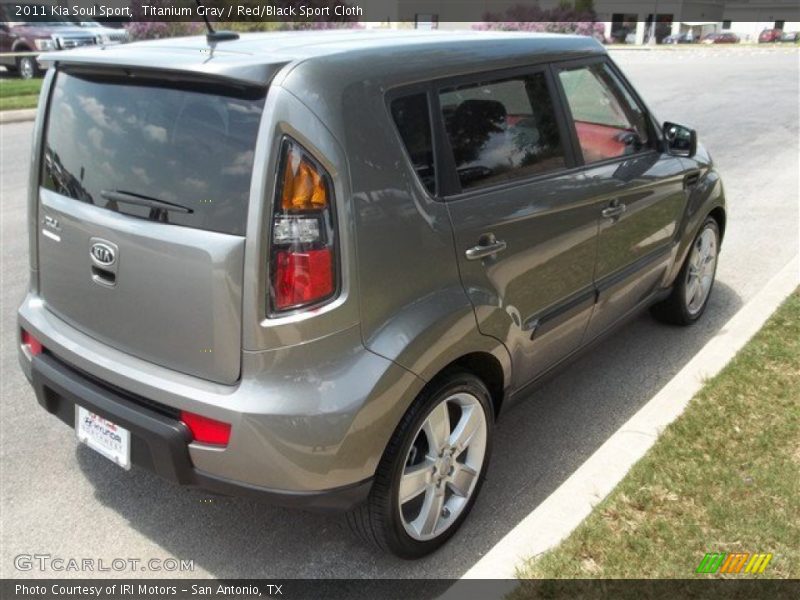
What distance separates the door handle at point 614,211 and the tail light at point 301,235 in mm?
1700

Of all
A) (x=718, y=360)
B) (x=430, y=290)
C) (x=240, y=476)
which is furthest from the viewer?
(x=718, y=360)

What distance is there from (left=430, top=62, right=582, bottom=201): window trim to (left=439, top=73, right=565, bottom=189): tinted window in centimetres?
2

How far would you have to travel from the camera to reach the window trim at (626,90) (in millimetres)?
3383

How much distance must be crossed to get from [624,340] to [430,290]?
254 cm

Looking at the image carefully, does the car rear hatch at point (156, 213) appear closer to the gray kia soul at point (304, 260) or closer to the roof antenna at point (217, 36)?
the gray kia soul at point (304, 260)

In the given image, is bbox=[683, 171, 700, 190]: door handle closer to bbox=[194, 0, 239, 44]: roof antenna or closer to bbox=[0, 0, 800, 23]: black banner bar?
bbox=[194, 0, 239, 44]: roof antenna

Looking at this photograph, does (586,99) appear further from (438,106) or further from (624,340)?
(624,340)

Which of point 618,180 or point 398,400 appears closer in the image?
point 398,400

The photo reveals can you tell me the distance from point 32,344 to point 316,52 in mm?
1679

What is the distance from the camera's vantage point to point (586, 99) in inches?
147

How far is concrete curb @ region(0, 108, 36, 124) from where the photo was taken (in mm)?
13266

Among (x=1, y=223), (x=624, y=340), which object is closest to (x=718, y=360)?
(x=624, y=340)

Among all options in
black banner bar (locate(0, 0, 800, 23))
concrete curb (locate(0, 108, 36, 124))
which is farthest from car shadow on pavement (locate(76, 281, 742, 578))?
black banner bar (locate(0, 0, 800, 23))

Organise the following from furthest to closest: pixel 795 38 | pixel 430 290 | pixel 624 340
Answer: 1. pixel 795 38
2. pixel 624 340
3. pixel 430 290
